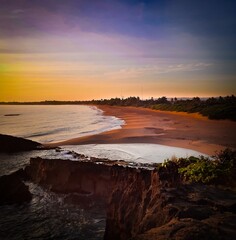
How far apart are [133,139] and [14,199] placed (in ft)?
51.8

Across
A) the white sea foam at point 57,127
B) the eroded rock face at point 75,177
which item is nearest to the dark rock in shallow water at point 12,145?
A: the white sea foam at point 57,127

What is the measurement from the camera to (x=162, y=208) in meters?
4.72

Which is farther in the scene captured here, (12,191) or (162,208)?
(12,191)

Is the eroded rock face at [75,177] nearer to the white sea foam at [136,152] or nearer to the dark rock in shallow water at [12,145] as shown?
the white sea foam at [136,152]

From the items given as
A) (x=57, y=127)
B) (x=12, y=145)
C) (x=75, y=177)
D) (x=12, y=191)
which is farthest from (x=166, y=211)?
(x=57, y=127)

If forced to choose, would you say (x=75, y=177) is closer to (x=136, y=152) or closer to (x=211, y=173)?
(x=211, y=173)

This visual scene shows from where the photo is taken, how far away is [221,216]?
13.8 feet

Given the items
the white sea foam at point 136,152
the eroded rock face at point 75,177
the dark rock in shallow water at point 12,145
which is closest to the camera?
the eroded rock face at point 75,177

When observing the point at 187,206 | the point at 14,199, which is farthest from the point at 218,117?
the point at 187,206

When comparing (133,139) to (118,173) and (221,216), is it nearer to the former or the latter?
(118,173)

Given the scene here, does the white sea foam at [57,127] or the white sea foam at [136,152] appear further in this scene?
the white sea foam at [57,127]

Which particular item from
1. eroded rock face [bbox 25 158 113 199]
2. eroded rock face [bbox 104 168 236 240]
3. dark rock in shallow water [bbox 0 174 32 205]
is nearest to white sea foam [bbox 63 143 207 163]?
eroded rock face [bbox 25 158 113 199]

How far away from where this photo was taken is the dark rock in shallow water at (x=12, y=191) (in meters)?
10.4

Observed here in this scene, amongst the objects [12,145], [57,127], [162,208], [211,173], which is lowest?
[57,127]
